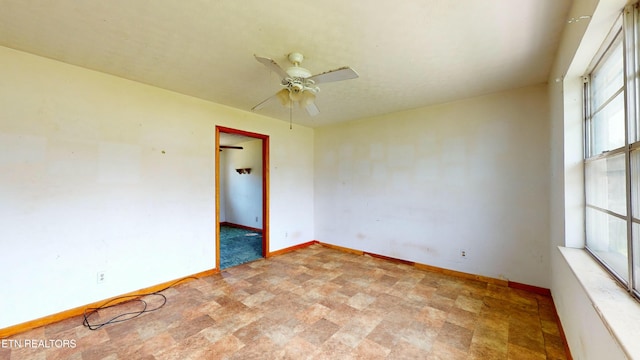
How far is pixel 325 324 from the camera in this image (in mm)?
2283

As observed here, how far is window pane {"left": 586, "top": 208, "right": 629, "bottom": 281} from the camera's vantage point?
1.34m

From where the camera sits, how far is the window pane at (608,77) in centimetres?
140

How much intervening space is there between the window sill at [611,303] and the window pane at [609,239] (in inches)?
3.0

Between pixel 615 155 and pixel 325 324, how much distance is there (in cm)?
245

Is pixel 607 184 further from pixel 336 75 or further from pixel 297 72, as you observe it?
pixel 297 72

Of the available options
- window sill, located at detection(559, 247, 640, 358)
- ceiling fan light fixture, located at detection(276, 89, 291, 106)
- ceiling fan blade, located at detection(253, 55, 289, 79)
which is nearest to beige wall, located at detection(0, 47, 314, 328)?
ceiling fan light fixture, located at detection(276, 89, 291, 106)

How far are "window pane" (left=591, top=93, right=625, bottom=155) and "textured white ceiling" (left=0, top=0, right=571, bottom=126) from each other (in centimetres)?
71

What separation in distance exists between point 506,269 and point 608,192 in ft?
6.35

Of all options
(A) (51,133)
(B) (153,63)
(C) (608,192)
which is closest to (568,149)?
(C) (608,192)

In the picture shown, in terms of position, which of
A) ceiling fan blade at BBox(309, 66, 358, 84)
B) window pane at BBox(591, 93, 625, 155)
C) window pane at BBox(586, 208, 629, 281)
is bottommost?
window pane at BBox(586, 208, 629, 281)

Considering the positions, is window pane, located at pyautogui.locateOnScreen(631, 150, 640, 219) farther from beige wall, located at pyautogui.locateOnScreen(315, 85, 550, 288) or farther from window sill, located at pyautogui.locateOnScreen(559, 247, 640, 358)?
beige wall, located at pyautogui.locateOnScreen(315, 85, 550, 288)

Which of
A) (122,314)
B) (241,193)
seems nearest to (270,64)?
(122,314)

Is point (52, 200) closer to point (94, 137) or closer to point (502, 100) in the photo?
point (94, 137)

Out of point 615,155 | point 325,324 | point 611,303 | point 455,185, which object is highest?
point 615,155
